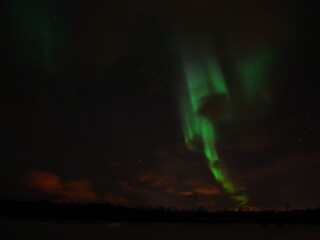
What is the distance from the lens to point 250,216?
651 ft

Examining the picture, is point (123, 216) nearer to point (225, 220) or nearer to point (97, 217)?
point (97, 217)

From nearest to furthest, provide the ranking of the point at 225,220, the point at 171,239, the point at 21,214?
the point at 171,239
the point at 21,214
the point at 225,220

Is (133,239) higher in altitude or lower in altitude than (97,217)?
lower

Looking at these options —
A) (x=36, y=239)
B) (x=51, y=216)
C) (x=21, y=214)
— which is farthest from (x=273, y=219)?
(x=36, y=239)

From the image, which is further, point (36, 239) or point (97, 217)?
point (97, 217)

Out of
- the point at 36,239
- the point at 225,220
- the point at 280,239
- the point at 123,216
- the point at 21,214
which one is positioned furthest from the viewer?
the point at 225,220

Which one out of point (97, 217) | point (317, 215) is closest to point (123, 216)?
point (97, 217)

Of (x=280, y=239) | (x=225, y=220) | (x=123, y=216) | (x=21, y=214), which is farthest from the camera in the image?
(x=225, y=220)

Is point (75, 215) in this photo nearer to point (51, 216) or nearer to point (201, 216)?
point (51, 216)

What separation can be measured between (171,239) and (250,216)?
157631mm

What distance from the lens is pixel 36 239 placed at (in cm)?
4894

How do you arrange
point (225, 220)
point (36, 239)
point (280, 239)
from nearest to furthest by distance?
1. point (36, 239)
2. point (280, 239)
3. point (225, 220)

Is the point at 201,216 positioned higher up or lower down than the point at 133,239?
higher up

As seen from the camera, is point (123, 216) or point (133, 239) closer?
point (133, 239)
